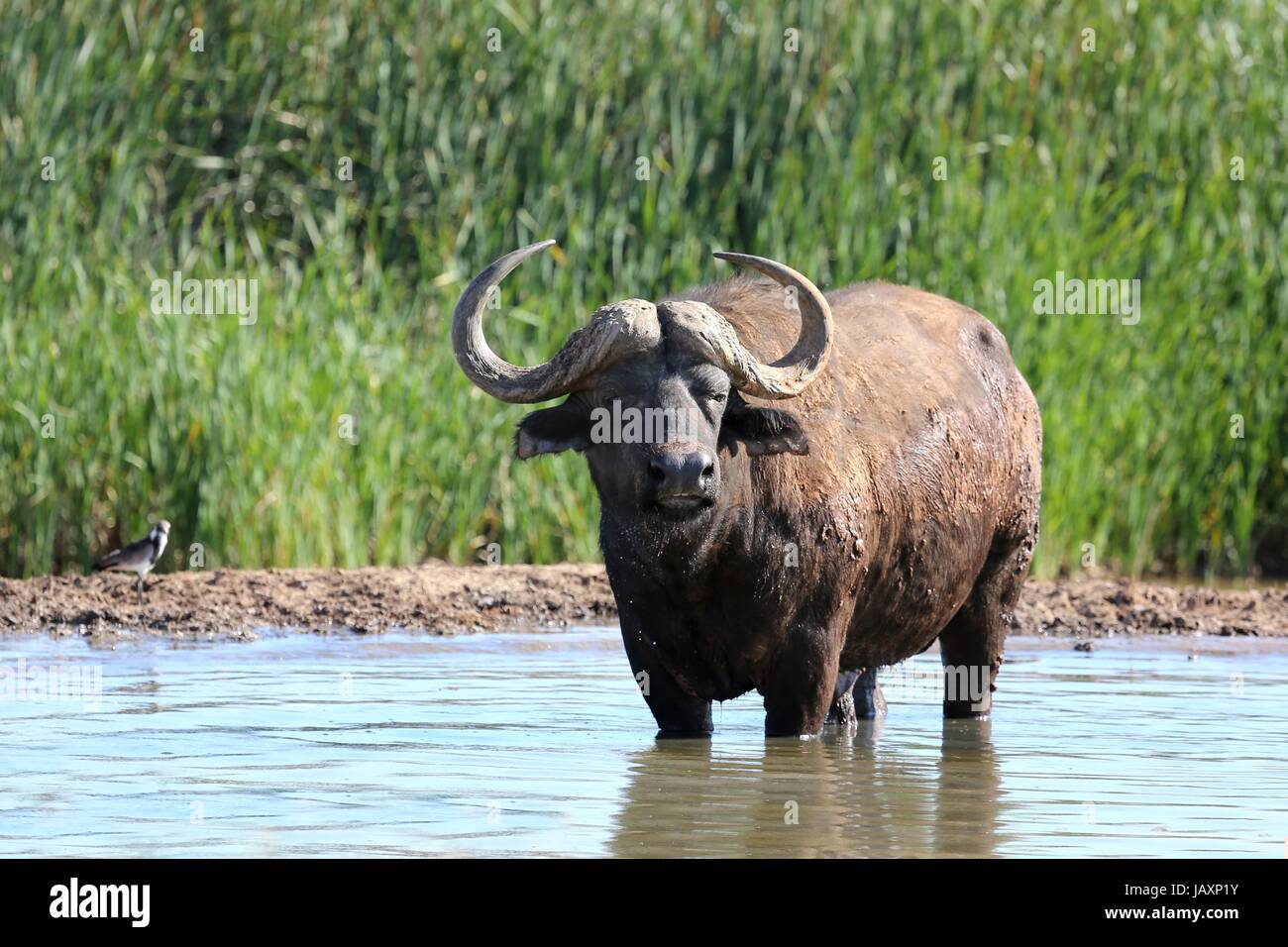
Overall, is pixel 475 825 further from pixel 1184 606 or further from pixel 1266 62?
pixel 1266 62

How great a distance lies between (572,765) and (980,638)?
232 cm

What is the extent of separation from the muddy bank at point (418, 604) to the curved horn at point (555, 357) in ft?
13.9

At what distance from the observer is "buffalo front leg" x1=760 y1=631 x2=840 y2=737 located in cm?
775

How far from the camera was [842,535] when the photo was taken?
7.79m

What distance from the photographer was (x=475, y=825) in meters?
6.52

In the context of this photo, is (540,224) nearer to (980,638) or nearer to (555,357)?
(980,638)

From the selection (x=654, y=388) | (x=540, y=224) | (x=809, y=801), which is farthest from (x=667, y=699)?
(x=540, y=224)

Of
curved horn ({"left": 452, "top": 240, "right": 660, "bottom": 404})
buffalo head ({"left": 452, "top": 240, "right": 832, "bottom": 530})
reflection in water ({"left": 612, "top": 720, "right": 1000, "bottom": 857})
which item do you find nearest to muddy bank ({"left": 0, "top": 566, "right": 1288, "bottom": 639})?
reflection in water ({"left": 612, "top": 720, "right": 1000, "bottom": 857})

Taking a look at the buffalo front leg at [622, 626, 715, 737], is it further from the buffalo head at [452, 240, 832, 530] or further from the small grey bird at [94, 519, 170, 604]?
the small grey bird at [94, 519, 170, 604]

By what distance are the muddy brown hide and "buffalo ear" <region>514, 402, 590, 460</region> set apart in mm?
306

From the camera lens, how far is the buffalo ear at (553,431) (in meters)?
7.50

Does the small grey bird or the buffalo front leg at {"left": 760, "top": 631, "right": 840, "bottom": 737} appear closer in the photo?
the buffalo front leg at {"left": 760, "top": 631, "right": 840, "bottom": 737}

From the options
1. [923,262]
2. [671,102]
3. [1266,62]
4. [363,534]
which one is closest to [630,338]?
[363,534]

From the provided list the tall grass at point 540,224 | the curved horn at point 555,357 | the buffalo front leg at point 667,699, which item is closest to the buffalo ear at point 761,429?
the curved horn at point 555,357
